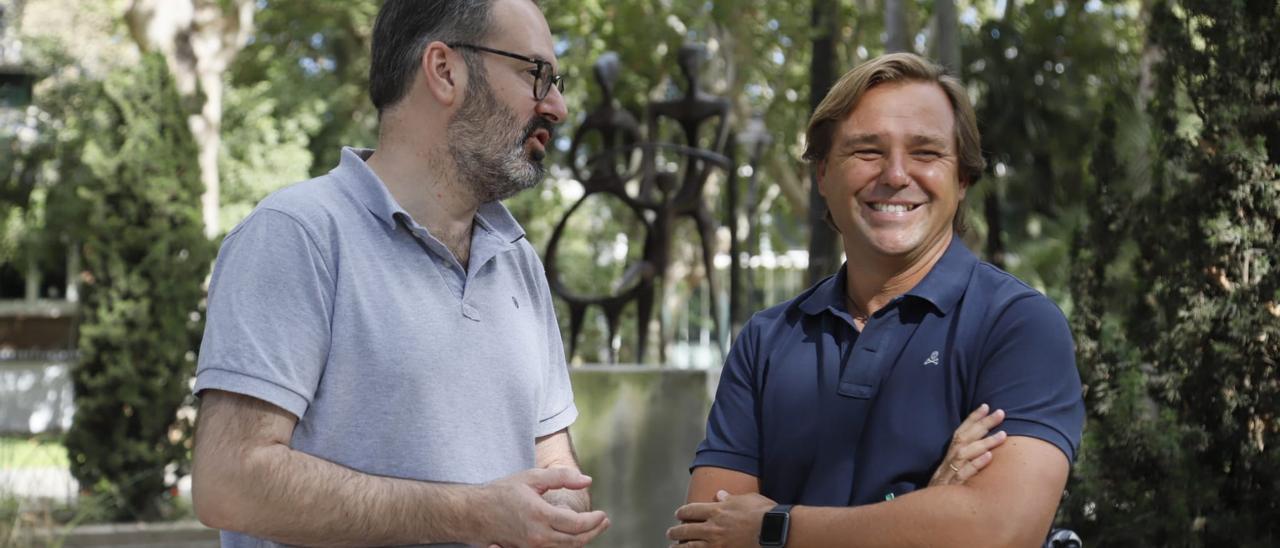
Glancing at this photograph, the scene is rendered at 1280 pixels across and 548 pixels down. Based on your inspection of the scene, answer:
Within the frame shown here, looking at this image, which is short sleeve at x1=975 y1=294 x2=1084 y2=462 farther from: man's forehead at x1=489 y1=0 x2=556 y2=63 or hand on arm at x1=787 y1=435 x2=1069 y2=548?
man's forehead at x1=489 y1=0 x2=556 y2=63

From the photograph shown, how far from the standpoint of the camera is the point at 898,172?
273 centimetres

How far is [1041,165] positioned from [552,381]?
17085mm

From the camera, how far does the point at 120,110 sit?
1297cm

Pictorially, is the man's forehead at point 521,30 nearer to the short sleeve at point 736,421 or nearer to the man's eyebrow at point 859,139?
the man's eyebrow at point 859,139

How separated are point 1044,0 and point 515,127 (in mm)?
17313

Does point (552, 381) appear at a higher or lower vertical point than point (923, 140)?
lower

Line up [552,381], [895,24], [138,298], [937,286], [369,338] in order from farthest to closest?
[138,298]
[895,24]
[552,381]
[937,286]
[369,338]

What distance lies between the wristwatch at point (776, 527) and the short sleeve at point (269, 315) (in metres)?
0.86

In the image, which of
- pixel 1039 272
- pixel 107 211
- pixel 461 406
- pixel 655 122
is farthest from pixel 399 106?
pixel 1039 272

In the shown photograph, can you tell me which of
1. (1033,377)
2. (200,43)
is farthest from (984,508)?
(200,43)

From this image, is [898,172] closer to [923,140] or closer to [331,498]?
[923,140]

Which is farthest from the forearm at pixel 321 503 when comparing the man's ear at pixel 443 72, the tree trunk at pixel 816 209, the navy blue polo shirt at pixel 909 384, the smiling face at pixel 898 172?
the tree trunk at pixel 816 209

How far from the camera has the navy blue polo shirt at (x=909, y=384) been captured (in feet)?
8.44

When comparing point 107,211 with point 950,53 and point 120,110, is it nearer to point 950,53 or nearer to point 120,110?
point 120,110
